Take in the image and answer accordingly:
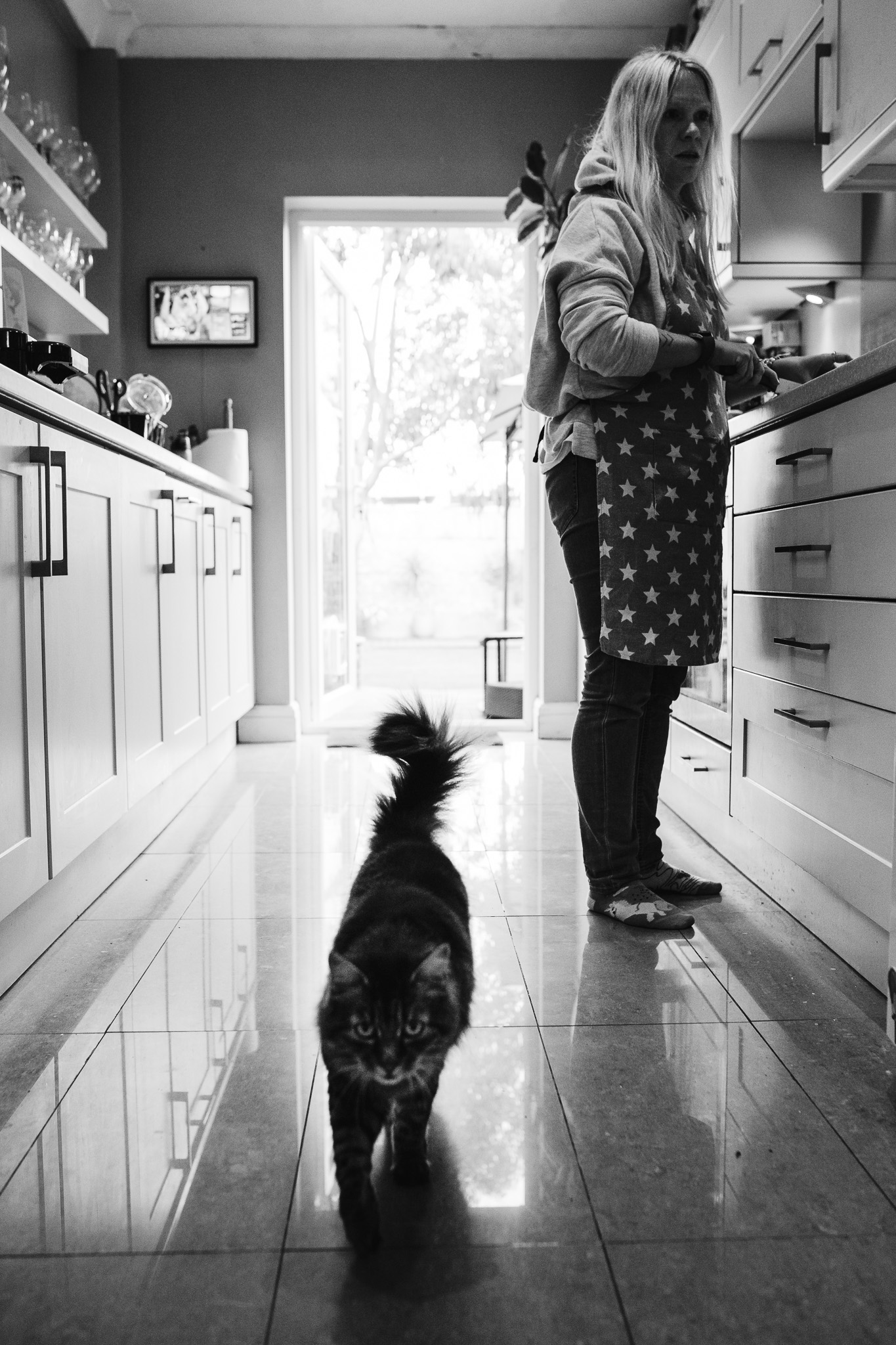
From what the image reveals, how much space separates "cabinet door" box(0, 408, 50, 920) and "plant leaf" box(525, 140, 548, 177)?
269cm

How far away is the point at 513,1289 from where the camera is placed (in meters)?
0.91

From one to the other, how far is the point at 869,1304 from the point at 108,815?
1563mm

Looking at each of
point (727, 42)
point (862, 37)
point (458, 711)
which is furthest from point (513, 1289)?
point (458, 711)

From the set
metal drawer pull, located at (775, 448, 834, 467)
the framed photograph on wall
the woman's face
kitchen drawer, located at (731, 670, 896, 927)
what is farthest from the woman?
the framed photograph on wall

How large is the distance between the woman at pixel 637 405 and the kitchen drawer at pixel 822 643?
134 mm

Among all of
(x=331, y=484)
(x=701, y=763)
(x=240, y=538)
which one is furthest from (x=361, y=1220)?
(x=331, y=484)

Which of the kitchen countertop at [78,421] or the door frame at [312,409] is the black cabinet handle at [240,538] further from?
the kitchen countertop at [78,421]

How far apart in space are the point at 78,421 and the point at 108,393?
1.04m

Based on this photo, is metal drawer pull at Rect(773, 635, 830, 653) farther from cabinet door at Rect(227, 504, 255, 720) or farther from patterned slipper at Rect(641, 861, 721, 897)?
cabinet door at Rect(227, 504, 255, 720)

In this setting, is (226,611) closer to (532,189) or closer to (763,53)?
(532,189)

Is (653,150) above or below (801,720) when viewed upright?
Answer: above

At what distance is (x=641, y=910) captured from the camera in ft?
6.31

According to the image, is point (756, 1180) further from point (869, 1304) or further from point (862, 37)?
point (862, 37)

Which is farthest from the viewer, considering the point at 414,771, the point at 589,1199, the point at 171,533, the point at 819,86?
the point at 171,533
